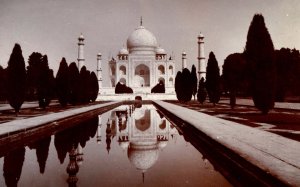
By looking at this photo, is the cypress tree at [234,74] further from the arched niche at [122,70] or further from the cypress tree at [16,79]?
the arched niche at [122,70]

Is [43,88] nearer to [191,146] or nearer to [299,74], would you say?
[191,146]

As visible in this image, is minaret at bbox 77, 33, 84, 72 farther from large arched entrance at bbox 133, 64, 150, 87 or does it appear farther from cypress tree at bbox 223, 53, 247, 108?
cypress tree at bbox 223, 53, 247, 108

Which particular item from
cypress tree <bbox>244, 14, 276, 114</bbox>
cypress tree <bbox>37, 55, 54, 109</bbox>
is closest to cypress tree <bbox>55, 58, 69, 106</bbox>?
cypress tree <bbox>37, 55, 54, 109</bbox>

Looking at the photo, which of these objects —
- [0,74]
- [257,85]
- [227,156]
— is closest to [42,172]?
[227,156]

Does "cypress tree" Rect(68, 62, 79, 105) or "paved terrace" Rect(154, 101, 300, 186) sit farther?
"cypress tree" Rect(68, 62, 79, 105)

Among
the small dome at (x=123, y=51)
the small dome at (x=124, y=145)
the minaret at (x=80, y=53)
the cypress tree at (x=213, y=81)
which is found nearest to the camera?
the small dome at (x=124, y=145)

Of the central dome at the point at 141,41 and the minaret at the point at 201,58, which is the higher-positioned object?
the central dome at the point at 141,41

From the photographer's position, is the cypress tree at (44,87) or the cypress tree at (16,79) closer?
the cypress tree at (16,79)

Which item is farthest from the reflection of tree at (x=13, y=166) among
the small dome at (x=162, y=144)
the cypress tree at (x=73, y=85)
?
the cypress tree at (x=73, y=85)
